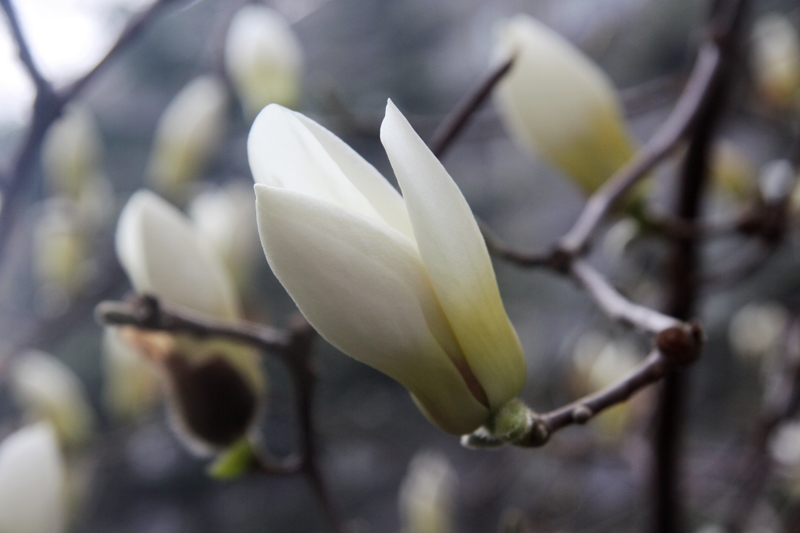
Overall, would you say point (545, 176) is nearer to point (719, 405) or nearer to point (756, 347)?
point (719, 405)

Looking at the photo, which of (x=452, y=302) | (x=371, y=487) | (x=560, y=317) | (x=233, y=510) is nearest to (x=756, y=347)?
(x=452, y=302)

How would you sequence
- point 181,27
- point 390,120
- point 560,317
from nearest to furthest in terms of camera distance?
point 390,120 < point 560,317 < point 181,27

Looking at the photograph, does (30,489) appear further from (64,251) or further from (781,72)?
(781,72)

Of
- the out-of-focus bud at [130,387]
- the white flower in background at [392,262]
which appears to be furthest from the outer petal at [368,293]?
the out-of-focus bud at [130,387]

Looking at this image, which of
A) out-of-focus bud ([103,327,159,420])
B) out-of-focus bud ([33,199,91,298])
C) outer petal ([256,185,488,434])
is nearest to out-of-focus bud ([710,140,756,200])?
outer petal ([256,185,488,434])

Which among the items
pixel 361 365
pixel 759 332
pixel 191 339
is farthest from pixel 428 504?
pixel 361 365
